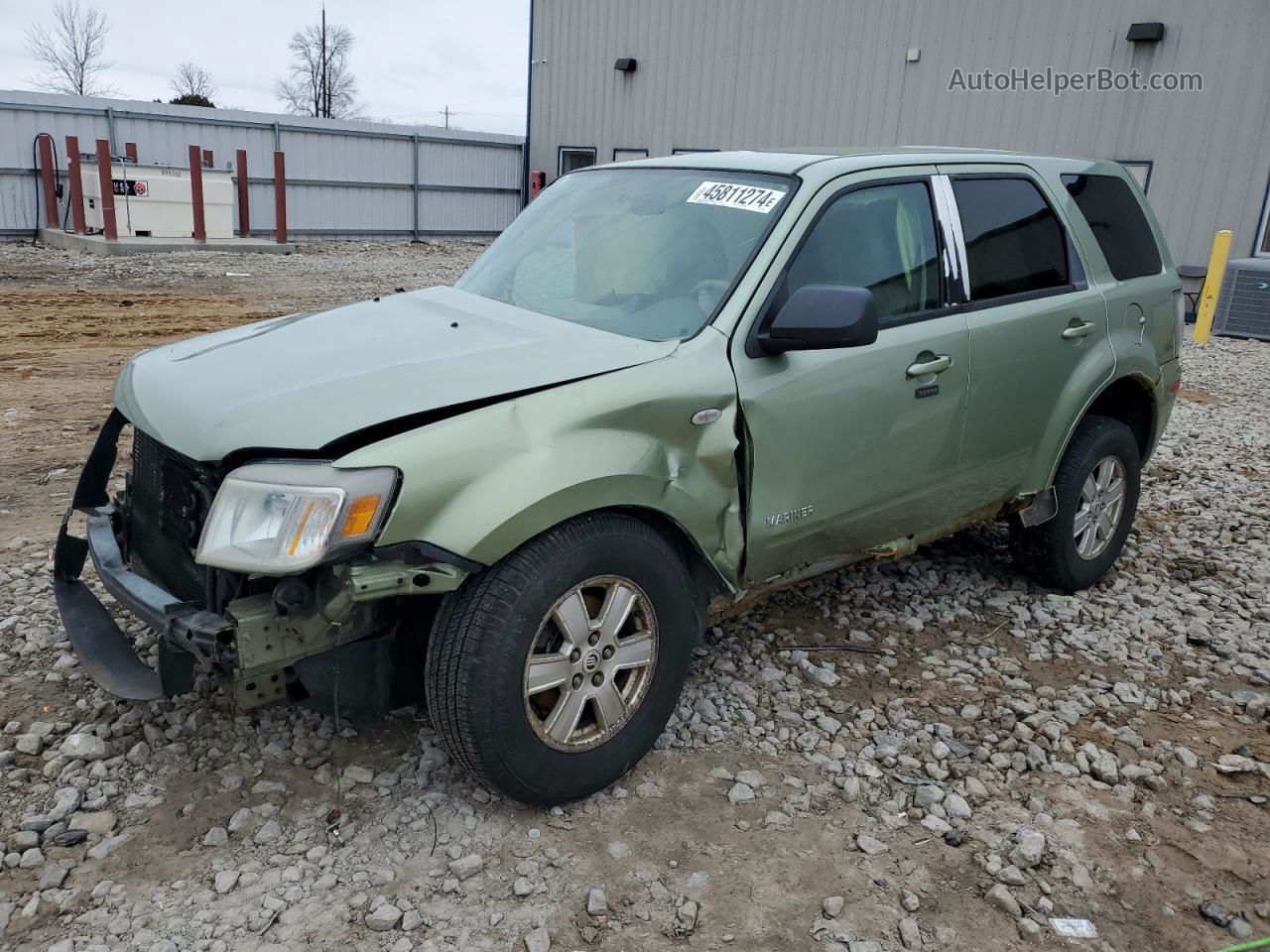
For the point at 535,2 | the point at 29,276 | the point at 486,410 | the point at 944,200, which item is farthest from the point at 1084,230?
the point at 535,2

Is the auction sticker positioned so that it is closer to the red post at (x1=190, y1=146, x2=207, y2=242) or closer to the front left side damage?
the front left side damage

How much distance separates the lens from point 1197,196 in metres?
14.4

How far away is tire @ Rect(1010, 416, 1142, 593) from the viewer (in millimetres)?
4500

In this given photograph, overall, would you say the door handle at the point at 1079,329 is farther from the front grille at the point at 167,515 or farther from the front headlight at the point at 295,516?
the front grille at the point at 167,515

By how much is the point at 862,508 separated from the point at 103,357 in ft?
26.9

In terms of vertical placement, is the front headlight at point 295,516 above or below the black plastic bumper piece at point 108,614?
above

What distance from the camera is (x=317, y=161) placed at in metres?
24.4

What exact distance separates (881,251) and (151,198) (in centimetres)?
1858

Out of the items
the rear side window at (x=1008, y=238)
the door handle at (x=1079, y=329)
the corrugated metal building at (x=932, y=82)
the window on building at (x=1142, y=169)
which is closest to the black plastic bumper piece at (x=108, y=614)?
the rear side window at (x=1008, y=238)

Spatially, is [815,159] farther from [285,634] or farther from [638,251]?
[285,634]

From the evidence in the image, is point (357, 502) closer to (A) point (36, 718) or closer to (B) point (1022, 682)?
(A) point (36, 718)

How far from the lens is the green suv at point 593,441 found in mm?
2590

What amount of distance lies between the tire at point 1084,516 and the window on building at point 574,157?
66.6 feet

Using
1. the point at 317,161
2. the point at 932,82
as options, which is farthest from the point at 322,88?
the point at 932,82
